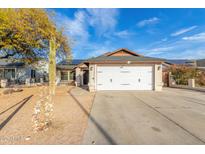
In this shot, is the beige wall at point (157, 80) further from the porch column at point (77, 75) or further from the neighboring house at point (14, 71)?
the neighboring house at point (14, 71)

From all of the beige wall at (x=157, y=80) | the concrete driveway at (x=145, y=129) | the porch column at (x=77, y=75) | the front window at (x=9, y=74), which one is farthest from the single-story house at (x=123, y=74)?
the front window at (x=9, y=74)

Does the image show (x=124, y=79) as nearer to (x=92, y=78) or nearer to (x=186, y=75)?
(x=92, y=78)

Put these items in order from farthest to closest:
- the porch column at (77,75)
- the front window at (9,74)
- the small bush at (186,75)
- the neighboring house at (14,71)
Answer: the front window at (9,74) → the neighboring house at (14,71) → the porch column at (77,75) → the small bush at (186,75)

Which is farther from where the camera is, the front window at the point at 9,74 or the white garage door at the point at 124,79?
the front window at the point at 9,74

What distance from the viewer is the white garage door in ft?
44.9

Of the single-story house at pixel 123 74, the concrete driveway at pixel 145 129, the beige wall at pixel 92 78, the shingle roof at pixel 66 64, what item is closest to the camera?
the concrete driveway at pixel 145 129

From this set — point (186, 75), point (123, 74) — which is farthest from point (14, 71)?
point (186, 75)

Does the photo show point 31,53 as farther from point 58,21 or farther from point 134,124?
point 134,124

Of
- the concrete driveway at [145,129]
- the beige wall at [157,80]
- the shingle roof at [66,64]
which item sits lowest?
the concrete driveway at [145,129]

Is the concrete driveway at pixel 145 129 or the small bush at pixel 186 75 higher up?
the small bush at pixel 186 75

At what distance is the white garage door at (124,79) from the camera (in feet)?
44.9

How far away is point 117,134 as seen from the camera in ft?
12.9

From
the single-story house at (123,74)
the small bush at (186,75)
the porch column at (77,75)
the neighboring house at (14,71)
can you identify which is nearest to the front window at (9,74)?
the neighboring house at (14,71)
